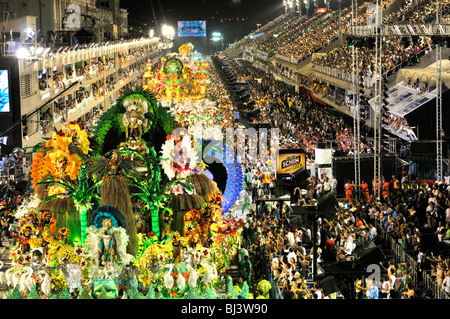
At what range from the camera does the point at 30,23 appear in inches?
1513

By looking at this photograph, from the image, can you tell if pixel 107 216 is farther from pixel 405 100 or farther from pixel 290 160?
pixel 405 100

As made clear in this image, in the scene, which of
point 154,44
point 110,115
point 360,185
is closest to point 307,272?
point 110,115

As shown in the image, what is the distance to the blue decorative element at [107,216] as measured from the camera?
1300 cm

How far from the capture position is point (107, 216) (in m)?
13.0

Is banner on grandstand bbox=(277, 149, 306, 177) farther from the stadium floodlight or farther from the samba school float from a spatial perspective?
the stadium floodlight

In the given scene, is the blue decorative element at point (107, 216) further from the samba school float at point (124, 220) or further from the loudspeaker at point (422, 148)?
the loudspeaker at point (422, 148)

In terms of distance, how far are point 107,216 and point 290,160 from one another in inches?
530

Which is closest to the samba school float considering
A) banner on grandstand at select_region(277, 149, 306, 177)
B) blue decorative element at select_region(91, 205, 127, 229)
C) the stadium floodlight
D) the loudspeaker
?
blue decorative element at select_region(91, 205, 127, 229)

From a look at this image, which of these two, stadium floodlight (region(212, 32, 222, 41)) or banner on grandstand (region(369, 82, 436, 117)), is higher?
stadium floodlight (region(212, 32, 222, 41))

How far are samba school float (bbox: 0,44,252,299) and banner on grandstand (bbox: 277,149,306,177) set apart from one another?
337 inches

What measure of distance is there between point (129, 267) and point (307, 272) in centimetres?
466

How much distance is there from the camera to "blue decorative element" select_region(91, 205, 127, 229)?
13.0 metres
